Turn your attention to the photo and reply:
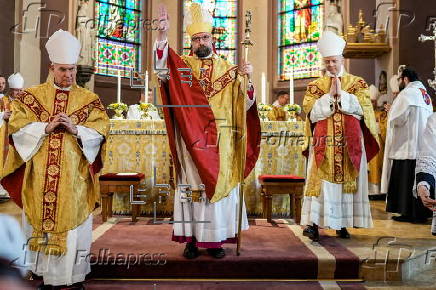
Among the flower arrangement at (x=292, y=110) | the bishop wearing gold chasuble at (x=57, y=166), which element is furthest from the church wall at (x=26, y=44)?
the bishop wearing gold chasuble at (x=57, y=166)

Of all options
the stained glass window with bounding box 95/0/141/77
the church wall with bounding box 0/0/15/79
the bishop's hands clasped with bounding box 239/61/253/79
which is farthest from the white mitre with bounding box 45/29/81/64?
the stained glass window with bounding box 95/0/141/77

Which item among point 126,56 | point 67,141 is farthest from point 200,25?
point 126,56

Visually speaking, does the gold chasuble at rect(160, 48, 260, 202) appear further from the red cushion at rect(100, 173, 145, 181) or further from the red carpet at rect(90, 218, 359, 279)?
the red cushion at rect(100, 173, 145, 181)

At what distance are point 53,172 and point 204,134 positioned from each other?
127cm

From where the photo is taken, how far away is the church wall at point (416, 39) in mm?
7828

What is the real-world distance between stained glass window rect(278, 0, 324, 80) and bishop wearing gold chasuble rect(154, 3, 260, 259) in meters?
8.55

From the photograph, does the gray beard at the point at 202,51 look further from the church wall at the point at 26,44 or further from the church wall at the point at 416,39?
the church wall at the point at 26,44

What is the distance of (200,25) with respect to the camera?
4121mm

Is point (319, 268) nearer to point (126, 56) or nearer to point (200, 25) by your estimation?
point (200, 25)

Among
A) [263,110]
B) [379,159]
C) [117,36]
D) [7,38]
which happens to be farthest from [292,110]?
[117,36]

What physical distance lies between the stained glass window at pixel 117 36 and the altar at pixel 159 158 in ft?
20.7

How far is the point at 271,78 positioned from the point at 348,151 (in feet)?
28.3

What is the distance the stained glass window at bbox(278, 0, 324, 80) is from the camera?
41.1 ft

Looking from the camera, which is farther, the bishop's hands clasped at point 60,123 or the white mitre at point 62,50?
the white mitre at point 62,50
